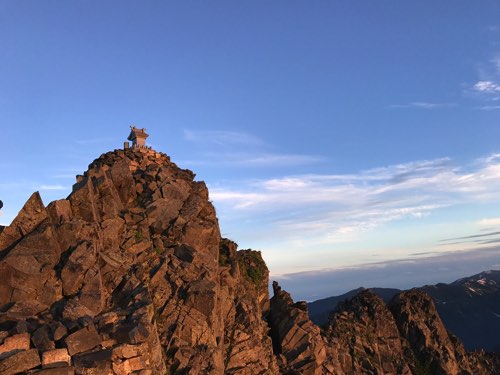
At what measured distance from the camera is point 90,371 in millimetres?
22719

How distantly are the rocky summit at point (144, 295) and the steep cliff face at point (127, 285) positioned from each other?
0.09 metres

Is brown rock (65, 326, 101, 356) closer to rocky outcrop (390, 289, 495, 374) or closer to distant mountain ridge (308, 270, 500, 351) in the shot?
rocky outcrop (390, 289, 495, 374)

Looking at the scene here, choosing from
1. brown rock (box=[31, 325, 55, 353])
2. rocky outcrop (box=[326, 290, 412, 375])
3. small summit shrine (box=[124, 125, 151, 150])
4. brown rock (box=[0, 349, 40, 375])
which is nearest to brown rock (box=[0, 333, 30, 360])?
brown rock (box=[31, 325, 55, 353])

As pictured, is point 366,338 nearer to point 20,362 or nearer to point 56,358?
point 56,358

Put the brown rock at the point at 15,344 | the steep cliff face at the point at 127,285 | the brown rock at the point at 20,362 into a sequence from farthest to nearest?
the steep cliff face at the point at 127,285
the brown rock at the point at 15,344
the brown rock at the point at 20,362

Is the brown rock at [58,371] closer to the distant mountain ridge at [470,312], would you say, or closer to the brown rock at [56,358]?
the brown rock at [56,358]

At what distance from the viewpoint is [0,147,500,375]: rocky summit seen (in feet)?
80.6

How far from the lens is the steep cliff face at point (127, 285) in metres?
24.5

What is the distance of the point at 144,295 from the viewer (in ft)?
100

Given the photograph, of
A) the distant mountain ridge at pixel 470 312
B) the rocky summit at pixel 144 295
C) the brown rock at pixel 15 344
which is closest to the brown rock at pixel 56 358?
the rocky summit at pixel 144 295

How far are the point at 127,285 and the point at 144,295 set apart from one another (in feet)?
7.44

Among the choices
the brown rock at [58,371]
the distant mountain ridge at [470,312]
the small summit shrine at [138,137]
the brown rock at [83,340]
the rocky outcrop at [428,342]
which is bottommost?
the distant mountain ridge at [470,312]

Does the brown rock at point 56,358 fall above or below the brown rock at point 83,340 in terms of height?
below

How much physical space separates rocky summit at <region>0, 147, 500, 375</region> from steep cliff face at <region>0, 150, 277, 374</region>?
0.30 ft
